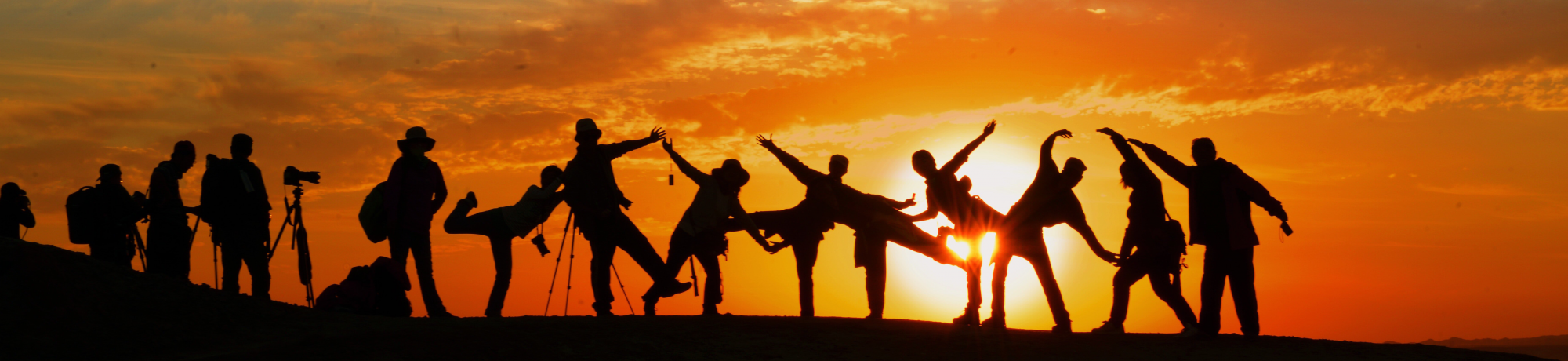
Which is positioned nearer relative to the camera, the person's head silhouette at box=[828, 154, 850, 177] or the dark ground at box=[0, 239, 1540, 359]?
the dark ground at box=[0, 239, 1540, 359]

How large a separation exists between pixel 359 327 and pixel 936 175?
4.97 metres

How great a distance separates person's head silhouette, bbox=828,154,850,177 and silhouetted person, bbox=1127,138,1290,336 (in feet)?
8.94

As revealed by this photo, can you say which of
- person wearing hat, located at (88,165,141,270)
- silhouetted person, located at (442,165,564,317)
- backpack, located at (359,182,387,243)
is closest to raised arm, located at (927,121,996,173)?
silhouetted person, located at (442,165,564,317)

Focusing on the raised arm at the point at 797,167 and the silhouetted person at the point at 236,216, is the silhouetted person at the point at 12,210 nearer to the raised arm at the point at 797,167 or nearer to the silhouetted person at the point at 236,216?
the silhouetted person at the point at 236,216

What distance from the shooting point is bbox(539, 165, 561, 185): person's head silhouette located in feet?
34.3

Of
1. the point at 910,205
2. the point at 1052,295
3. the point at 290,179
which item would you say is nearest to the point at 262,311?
the point at 290,179

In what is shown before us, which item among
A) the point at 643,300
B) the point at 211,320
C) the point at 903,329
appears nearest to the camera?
the point at 211,320

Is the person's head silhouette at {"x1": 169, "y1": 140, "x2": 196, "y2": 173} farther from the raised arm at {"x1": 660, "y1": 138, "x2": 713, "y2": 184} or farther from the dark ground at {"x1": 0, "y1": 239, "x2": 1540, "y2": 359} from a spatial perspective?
the raised arm at {"x1": 660, "y1": 138, "x2": 713, "y2": 184}

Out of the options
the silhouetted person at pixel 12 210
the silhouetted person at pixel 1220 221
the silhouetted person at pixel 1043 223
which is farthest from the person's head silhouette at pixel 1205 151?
the silhouetted person at pixel 12 210

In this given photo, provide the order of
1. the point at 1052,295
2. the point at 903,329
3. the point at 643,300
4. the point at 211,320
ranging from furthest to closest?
1. the point at 643,300
2. the point at 1052,295
3. the point at 903,329
4. the point at 211,320

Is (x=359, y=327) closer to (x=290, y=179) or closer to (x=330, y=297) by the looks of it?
(x=330, y=297)

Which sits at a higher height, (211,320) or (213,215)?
(213,215)

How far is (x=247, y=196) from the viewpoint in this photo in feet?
32.3

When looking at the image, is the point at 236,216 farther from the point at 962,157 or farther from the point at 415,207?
the point at 962,157
